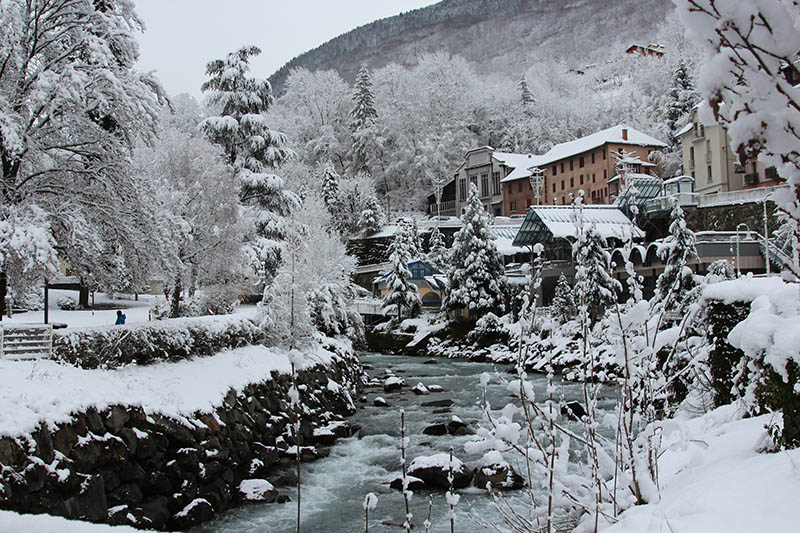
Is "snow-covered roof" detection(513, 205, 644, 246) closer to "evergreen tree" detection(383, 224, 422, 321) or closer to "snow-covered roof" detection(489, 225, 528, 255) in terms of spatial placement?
"snow-covered roof" detection(489, 225, 528, 255)

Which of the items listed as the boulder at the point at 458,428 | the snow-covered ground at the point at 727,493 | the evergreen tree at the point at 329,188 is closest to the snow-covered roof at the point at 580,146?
the evergreen tree at the point at 329,188

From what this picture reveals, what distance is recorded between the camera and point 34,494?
9.94 m

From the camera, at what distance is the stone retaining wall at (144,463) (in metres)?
10.1

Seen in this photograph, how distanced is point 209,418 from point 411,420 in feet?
27.2

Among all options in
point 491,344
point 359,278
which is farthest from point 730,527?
point 359,278

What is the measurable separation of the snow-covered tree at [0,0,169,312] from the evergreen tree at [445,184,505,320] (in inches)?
1138

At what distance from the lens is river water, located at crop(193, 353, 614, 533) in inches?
492

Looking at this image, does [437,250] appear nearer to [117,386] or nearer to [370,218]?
[370,218]

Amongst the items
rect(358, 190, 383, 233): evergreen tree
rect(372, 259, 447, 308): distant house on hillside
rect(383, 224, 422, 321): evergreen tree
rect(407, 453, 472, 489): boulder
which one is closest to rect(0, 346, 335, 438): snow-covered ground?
rect(407, 453, 472, 489): boulder

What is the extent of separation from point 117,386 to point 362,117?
261ft

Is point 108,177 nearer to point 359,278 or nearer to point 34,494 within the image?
point 34,494

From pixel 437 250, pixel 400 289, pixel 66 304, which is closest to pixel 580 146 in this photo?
pixel 437 250

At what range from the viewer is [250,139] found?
37062mm

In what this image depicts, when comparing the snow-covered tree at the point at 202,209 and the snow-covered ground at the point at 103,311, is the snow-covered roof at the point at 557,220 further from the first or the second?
the snow-covered tree at the point at 202,209
